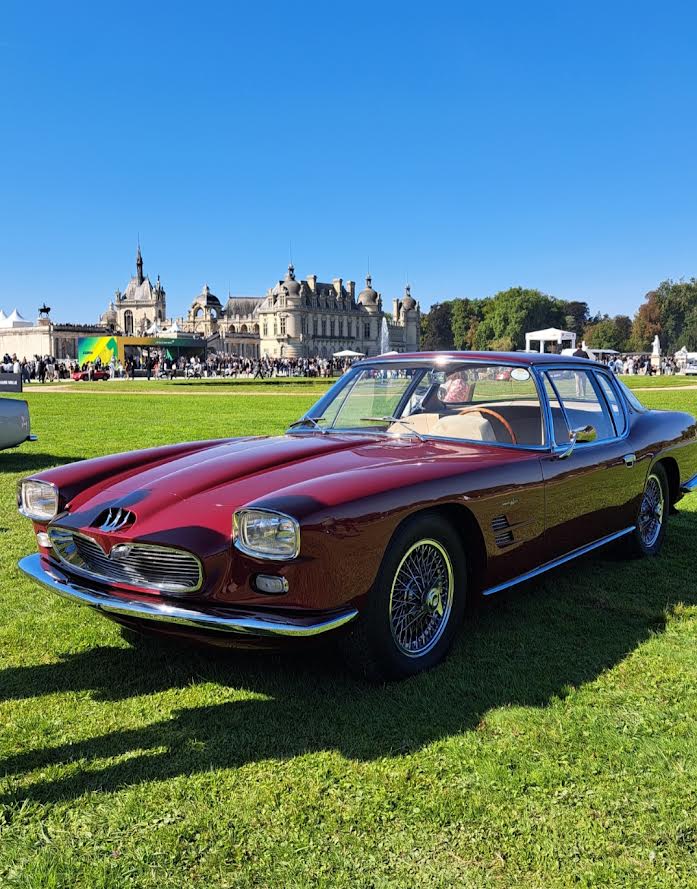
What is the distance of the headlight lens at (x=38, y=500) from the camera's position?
410 cm

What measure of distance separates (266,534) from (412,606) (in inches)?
35.1

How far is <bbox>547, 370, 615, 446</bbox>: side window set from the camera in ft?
17.0

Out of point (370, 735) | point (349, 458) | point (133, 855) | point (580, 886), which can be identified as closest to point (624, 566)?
point (349, 458)

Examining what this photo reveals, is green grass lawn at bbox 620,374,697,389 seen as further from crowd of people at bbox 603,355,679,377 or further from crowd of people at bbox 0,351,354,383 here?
crowd of people at bbox 0,351,354,383

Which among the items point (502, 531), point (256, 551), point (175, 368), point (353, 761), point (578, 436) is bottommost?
point (353, 761)

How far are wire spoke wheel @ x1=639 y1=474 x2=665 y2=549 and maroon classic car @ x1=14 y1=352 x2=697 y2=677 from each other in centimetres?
35

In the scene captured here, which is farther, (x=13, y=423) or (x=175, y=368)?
(x=175, y=368)

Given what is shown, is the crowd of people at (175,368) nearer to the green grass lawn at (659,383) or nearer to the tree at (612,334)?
the green grass lawn at (659,383)

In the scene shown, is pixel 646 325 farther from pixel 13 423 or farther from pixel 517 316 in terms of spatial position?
pixel 13 423

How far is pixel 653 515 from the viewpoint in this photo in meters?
6.13

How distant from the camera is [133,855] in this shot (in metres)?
2.43

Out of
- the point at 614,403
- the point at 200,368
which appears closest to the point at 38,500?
the point at 614,403

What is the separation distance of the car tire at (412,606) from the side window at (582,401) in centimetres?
162

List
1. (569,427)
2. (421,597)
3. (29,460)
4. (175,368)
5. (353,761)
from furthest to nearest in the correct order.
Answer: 1. (175,368)
2. (29,460)
3. (569,427)
4. (421,597)
5. (353,761)
